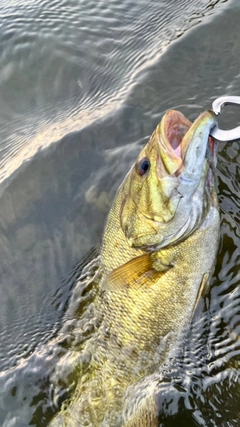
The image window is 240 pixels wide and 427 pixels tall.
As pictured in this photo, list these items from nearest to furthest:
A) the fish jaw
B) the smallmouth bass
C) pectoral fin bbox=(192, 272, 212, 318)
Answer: the fish jaw
the smallmouth bass
pectoral fin bbox=(192, 272, 212, 318)

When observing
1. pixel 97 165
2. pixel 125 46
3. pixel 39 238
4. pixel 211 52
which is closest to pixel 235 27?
pixel 211 52

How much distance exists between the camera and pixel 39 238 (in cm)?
443

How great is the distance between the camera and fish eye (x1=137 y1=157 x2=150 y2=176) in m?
3.37

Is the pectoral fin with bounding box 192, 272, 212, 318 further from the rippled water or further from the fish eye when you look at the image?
the fish eye

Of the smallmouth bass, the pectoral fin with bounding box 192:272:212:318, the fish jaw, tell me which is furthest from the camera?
the pectoral fin with bounding box 192:272:212:318

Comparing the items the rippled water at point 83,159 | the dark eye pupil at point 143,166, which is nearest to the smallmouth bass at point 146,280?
the dark eye pupil at point 143,166

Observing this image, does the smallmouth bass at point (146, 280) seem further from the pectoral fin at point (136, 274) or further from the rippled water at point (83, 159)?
the rippled water at point (83, 159)

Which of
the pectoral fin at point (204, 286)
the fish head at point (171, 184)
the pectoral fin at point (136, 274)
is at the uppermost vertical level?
the fish head at point (171, 184)

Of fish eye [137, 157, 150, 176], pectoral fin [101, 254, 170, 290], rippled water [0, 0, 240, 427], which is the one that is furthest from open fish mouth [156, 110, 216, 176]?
rippled water [0, 0, 240, 427]

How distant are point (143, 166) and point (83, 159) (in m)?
1.34

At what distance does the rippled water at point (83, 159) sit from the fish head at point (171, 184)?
0.60 metres

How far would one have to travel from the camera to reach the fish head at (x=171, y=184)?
Result: 3.09 metres

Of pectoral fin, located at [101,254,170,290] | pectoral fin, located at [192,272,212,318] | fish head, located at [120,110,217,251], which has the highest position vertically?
fish head, located at [120,110,217,251]

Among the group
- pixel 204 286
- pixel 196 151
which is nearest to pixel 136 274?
pixel 204 286
